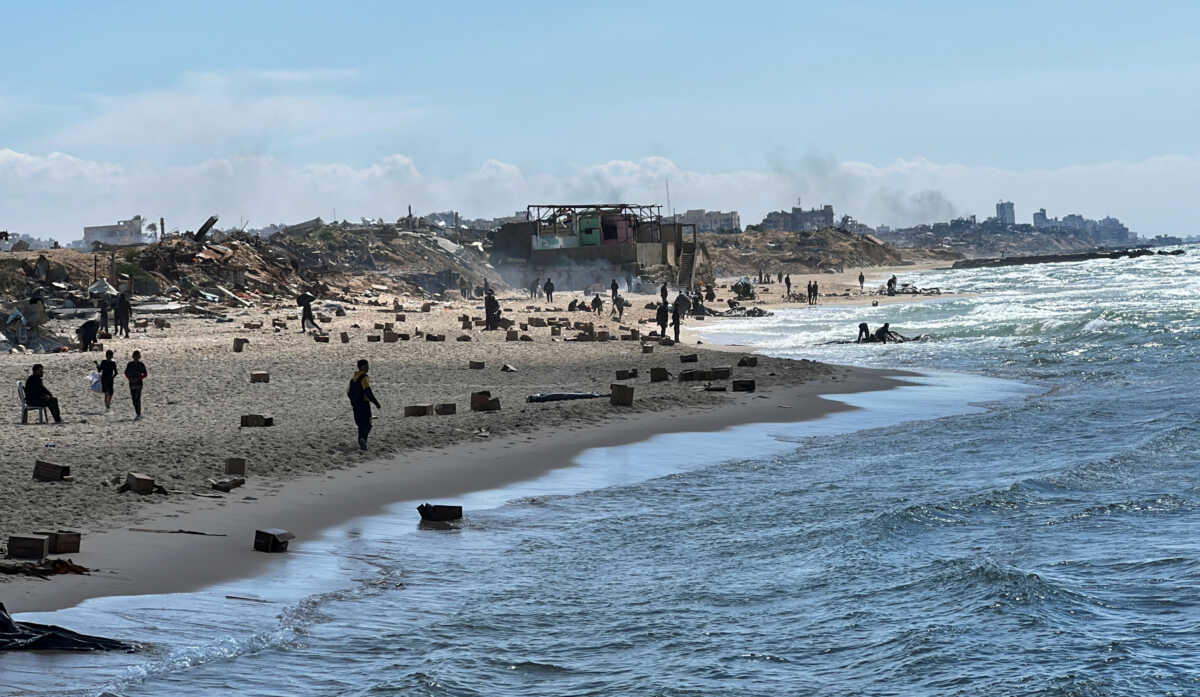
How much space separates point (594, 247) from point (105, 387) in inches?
2339

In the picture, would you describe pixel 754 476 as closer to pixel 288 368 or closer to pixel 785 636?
pixel 785 636

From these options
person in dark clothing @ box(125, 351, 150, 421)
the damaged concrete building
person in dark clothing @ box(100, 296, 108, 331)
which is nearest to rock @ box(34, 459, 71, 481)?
person in dark clothing @ box(125, 351, 150, 421)

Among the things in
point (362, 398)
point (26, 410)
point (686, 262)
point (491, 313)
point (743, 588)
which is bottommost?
point (743, 588)

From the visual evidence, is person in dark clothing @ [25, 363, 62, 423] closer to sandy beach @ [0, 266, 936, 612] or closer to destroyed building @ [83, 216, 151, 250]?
sandy beach @ [0, 266, 936, 612]

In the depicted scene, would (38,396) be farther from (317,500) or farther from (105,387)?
(317,500)

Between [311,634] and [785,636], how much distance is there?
403 centimetres

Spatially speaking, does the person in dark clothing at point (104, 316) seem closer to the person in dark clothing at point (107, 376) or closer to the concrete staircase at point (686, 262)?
the person in dark clothing at point (107, 376)

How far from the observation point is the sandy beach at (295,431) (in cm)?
1359

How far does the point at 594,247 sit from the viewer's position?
8019 centimetres

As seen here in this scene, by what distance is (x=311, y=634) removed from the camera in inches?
422

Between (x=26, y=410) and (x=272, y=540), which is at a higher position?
(x=26, y=410)

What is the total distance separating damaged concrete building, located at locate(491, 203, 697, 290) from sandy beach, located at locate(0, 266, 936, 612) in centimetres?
4144

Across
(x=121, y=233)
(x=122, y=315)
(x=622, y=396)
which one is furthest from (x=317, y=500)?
(x=121, y=233)

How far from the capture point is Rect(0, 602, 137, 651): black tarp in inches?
374
